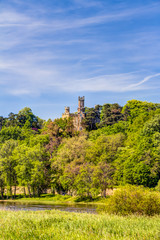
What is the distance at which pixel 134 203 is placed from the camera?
30.8 meters

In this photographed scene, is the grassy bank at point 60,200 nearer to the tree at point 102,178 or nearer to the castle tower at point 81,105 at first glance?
the tree at point 102,178

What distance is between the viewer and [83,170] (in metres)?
70.2

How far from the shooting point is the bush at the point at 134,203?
30359 millimetres

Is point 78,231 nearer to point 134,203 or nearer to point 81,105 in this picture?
point 134,203

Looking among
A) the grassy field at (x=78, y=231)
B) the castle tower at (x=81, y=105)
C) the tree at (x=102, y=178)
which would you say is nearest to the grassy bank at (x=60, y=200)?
the tree at (x=102, y=178)

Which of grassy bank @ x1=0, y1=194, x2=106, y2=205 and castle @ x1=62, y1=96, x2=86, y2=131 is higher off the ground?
castle @ x1=62, y1=96, x2=86, y2=131

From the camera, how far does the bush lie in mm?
30359

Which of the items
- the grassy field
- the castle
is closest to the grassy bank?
the grassy field

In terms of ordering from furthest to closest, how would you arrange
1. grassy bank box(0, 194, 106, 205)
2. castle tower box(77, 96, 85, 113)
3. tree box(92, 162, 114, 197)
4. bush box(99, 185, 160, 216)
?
castle tower box(77, 96, 85, 113) < grassy bank box(0, 194, 106, 205) < tree box(92, 162, 114, 197) < bush box(99, 185, 160, 216)

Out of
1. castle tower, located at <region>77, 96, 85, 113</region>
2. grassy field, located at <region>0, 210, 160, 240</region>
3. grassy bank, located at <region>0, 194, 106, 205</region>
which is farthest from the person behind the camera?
castle tower, located at <region>77, 96, 85, 113</region>

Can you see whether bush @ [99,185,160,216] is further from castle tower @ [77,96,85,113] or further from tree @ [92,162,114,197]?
castle tower @ [77,96,85,113]

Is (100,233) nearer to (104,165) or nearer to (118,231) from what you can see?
(118,231)

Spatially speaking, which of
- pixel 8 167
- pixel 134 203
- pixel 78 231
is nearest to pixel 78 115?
pixel 8 167

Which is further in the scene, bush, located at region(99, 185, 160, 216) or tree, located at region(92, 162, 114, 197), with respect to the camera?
tree, located at region(92, 162, 114, 197)
